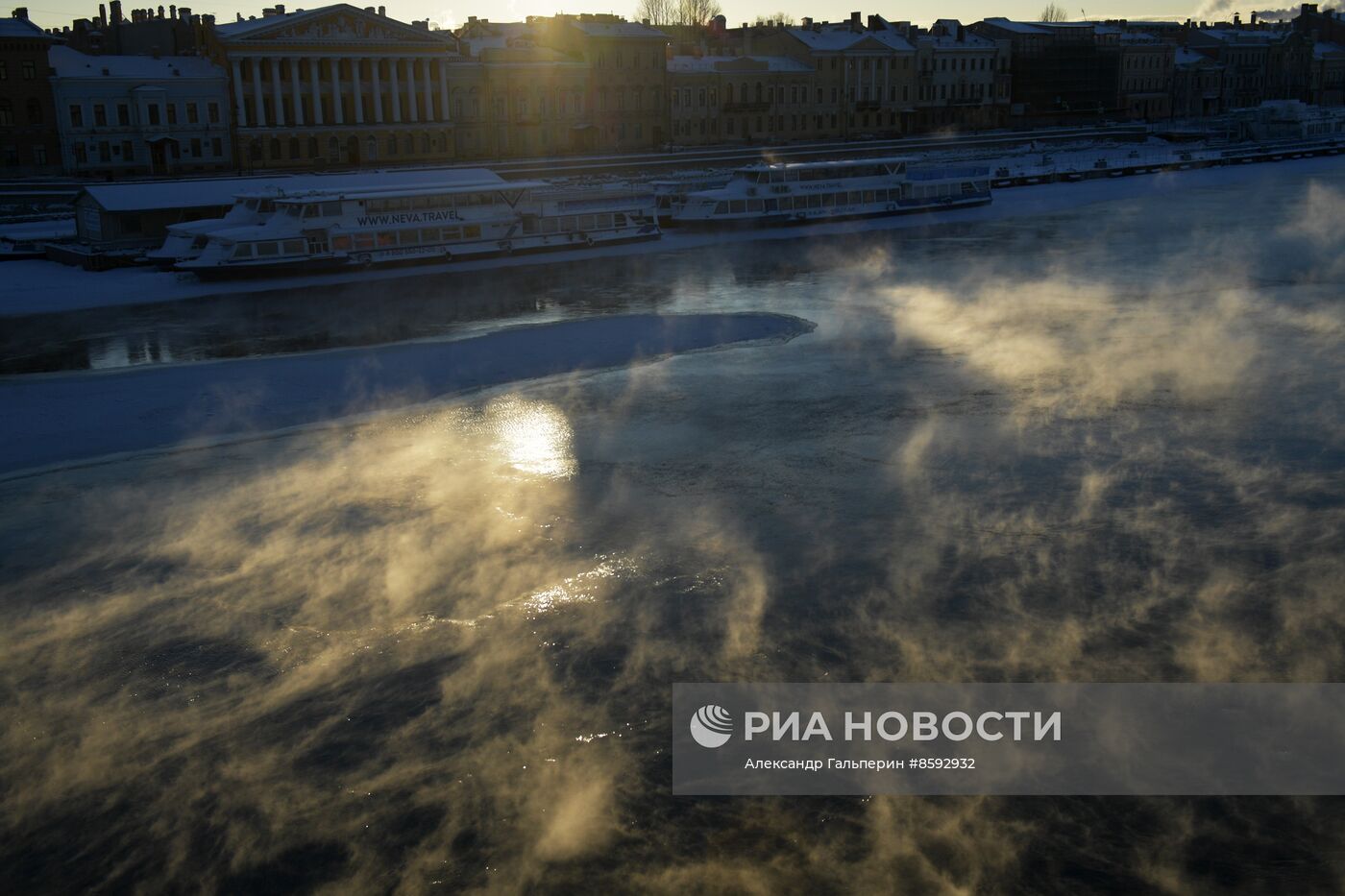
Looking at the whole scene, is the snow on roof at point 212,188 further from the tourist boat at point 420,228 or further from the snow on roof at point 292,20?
the snow on roof at point 292,20

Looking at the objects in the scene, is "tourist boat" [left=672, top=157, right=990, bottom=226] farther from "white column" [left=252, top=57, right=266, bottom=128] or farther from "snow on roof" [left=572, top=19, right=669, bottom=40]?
"snow on roof" [left=572, top=19, right=669, bottom=40]

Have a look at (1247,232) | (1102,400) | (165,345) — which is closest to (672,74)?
(1247,232)

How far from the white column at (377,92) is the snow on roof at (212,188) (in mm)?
35292

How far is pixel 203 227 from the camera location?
47.1m

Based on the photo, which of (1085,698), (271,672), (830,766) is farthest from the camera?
(271,672)

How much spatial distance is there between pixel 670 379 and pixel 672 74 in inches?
3254

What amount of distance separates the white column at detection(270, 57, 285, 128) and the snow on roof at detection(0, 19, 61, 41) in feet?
45.2

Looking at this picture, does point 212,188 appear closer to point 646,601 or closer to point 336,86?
point 336,86

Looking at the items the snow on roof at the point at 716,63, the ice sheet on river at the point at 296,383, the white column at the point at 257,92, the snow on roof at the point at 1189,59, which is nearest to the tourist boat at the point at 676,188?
the ice sheet on river at the point at 296,383

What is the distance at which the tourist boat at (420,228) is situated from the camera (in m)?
44.5

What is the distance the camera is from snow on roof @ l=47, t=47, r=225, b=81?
79562mm

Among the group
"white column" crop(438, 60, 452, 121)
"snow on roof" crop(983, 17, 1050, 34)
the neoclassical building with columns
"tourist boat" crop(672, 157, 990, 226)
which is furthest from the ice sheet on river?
"snow on roof" crop(983, 17, 1050, 34)

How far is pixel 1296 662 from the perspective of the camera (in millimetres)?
12930

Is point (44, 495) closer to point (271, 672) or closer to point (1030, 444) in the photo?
point (271, 672)
